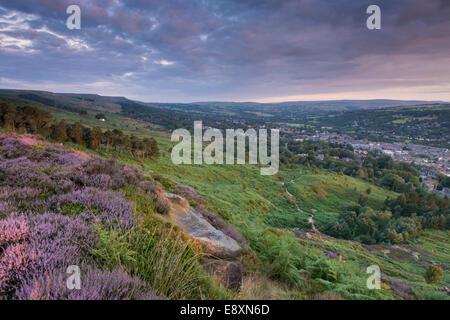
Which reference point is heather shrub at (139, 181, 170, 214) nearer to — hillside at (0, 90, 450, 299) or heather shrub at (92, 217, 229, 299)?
hillside at (0, 90, 450, 299)

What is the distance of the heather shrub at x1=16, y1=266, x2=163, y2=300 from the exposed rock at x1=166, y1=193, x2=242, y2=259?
Result: 274 centimetres

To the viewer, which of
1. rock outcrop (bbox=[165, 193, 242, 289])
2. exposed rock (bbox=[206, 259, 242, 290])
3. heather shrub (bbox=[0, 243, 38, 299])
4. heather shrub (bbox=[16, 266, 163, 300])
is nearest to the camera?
heather shrub (bbox=[16, 266, 163, 300])

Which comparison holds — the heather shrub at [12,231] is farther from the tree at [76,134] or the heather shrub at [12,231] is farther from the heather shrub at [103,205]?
the tree at [76,134]

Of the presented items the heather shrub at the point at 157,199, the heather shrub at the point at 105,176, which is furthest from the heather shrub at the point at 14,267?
the heather shrub at the point at 157,199

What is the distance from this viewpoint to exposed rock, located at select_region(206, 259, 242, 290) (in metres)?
4.36

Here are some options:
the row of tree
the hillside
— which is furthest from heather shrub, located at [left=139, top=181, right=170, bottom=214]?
the row of tree

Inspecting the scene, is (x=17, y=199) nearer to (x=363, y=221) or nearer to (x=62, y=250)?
(x=62, y=250)

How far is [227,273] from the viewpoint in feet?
15.2

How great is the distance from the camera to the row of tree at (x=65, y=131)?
27.3m

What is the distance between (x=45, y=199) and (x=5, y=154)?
296 inches

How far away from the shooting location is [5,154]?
9.79 m

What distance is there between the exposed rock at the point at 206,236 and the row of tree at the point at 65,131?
86.7 ft
